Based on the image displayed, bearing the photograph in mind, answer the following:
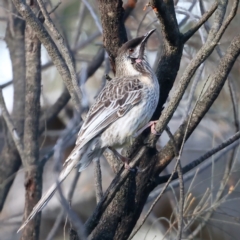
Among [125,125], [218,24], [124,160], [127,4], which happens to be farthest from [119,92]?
[127,4]

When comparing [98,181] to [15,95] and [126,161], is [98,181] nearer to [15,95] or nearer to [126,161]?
[126,161]

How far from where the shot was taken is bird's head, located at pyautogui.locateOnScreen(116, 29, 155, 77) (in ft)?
13.2

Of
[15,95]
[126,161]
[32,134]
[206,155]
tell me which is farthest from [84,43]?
[206,155]

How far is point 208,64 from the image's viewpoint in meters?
5.97

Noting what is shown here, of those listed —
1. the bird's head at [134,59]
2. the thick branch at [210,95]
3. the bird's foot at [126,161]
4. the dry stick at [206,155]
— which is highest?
the bird's head at [134,59]

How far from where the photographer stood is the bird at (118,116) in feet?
12.0

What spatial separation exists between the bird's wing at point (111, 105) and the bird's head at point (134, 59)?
0.34ft

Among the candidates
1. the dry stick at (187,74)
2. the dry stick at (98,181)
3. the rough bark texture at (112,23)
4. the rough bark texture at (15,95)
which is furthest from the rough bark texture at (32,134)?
the dry stick at (187,74)

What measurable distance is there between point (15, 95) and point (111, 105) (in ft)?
5.06

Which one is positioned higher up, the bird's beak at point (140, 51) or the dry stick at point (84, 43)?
the dry stick at point (84, 43)

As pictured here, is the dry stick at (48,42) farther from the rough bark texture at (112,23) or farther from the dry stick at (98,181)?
the dry stick at (98,181)

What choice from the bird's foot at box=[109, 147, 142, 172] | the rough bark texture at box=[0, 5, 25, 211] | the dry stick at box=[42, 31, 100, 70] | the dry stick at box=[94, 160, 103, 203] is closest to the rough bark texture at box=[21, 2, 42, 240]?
the rough bark texture at box=[0, 5, 25, 211]

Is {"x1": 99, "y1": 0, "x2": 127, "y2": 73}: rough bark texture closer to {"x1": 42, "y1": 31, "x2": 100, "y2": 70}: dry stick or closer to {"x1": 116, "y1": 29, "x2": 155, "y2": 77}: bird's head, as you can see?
{"x1": 116, "y1": 29, "x2": 155, "y2": 77}: bird's head

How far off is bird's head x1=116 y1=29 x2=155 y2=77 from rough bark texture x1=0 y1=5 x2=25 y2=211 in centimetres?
127
